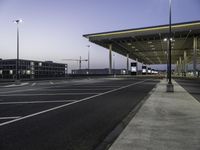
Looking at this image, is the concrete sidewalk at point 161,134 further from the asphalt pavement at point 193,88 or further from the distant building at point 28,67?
the distant building at point 28,67

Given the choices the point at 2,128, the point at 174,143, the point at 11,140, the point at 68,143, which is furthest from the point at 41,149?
the point at 174,143

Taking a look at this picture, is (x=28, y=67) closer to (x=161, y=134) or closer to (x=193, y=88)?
(x=193, y=88)

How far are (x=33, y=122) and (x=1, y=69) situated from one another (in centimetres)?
13666

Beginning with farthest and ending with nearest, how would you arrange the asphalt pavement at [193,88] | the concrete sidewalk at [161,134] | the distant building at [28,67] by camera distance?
the distant building at [28,67] → the asphalt pavement at [193,88] → the concrete sidewalk at [161,134]

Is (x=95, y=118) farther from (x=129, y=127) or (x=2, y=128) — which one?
(x=2, y=128)

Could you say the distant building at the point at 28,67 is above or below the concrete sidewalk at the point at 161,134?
above

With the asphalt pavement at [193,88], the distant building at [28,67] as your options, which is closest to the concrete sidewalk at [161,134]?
the asphalt pavement at [193,88]

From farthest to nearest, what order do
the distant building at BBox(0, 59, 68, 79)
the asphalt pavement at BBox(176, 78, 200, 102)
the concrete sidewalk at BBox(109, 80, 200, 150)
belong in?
the distant building at BBox(0, 59, 68, 79), the asphalt pavement at BBox(176, 78, 200, 102), the concrete sidewalk at BBox(109, 80, 200, 150)

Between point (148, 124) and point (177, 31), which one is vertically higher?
point (177, 31)

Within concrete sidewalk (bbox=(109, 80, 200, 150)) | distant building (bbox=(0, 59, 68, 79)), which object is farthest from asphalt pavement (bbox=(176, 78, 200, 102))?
distant building (bbox=(0, 59, 68, 79))

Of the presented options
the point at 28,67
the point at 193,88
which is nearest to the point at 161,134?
the point at 193,88

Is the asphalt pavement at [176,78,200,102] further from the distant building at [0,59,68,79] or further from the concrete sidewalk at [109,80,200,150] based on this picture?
the distant building at [0,59,68,79]

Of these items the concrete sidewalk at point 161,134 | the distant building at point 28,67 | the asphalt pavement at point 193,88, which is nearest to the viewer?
the concrete sidewalk at point 161,134

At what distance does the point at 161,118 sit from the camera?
28.6ft
